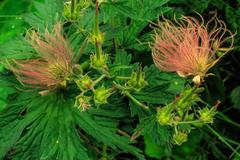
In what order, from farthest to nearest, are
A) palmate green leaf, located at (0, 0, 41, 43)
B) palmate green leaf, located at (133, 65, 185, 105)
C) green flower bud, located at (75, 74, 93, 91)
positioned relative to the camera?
palmate green leaf, located at (0, 0, 41, 43), palmate green leaf, located at (133, 65, 185, 105), green flower bud, located at (75, 74, 93, 91)

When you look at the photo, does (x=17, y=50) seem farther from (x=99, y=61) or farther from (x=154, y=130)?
(x=154, y=130)

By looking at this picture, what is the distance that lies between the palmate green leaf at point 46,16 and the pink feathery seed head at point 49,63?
0.29 feet

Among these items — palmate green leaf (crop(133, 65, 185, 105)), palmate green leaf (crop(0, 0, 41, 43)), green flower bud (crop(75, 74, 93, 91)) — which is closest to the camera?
green flower bud (crop(75, 74, 93, 91))

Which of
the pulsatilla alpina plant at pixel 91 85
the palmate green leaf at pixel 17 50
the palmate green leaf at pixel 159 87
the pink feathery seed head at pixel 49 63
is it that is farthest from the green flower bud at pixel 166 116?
the palmate green leaf at pixel 17 50

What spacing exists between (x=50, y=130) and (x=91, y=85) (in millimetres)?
166

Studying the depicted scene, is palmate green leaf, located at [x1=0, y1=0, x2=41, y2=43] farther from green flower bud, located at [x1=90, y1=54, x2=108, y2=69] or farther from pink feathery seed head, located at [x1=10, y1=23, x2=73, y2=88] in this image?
green flower bud, located at [x1=90, y1=54, x2=108, y2=69]

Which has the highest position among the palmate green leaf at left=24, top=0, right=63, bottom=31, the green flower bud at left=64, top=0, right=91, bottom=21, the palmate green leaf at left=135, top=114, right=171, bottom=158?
the green flower bud at left=64, top=0, right=91, bottom=21

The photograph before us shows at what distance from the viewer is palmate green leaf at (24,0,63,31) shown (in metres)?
1.22

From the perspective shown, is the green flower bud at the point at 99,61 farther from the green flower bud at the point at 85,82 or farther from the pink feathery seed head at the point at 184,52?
the pink feathery seed head at the point at 184,52

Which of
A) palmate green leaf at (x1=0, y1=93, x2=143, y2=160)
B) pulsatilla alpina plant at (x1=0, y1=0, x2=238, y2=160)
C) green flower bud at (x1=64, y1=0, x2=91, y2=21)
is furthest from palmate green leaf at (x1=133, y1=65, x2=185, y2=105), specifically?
green flower bud at (x1=64, y1=0, x2=91, y2=21)

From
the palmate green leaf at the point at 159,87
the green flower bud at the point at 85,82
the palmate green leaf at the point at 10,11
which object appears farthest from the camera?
the palmate green leaf at the point at 10,11

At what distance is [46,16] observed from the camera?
1232 millimetres

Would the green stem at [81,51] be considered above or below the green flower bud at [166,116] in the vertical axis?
above

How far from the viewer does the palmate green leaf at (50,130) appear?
1092mm
